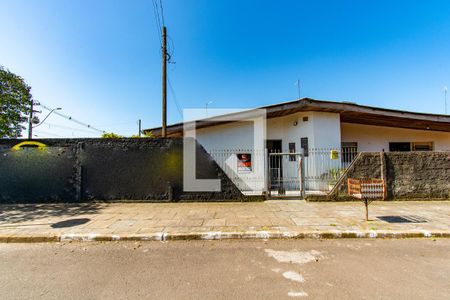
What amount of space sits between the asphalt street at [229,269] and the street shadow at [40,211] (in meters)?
1.88

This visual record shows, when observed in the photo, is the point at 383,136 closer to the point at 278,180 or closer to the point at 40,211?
the point at 278,180

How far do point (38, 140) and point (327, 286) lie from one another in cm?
1050

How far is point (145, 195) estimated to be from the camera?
761cm

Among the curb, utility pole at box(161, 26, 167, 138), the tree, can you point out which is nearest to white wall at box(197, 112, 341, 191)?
utility pole at box(161, 26, 167, 138)

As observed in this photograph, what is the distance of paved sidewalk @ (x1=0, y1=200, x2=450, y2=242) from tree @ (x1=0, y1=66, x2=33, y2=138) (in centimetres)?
1634

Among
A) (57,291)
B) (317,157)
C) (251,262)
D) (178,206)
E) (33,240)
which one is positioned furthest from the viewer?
(317,157)

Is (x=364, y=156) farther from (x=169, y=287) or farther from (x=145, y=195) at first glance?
(x=145, y=195)

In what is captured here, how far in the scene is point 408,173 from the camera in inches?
302

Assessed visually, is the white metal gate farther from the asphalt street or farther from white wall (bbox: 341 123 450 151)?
white wall (bbox: 341 123 450 151)

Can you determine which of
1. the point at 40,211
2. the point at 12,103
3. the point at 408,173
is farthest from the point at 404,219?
the point at 12,103

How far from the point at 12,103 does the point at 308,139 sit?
2593 centimetres

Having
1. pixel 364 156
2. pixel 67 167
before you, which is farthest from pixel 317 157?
pixel 67 167

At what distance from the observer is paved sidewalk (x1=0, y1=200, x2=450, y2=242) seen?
4426mm

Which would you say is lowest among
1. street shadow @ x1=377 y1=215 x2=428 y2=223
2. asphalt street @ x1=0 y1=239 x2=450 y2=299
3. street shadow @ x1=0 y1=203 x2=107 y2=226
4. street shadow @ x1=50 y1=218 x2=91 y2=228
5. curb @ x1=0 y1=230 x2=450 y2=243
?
asphalt street @ x1=0 y1=239 x2=450 y2=299
